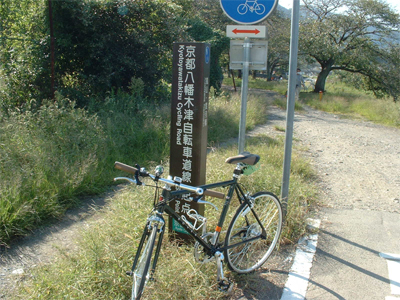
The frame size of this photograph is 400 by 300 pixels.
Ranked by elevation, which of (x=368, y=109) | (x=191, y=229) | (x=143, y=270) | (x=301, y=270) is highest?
(x=368, y=109)

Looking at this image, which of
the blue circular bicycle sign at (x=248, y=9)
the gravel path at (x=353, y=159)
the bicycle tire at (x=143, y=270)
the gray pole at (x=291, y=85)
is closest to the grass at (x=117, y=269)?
the bicycle tire at (x=143, y=270)

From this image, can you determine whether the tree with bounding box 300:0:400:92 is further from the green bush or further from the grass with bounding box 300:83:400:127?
the green bush

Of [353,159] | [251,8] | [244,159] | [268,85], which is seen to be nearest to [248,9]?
[251,8]

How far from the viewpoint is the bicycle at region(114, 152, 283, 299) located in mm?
2596

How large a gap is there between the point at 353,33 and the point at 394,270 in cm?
2149

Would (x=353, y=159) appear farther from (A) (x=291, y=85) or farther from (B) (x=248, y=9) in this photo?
(B) (x=248, y=9)

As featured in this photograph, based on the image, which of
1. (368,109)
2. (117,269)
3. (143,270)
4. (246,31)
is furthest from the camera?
(368,109)

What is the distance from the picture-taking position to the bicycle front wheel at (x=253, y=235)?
10.9 feet

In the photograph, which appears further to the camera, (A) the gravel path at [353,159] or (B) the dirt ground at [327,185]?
(A) the gravel path at [353,159]

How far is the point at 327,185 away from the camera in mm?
6047

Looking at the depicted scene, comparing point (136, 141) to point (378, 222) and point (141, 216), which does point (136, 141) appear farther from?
point (378, 222)

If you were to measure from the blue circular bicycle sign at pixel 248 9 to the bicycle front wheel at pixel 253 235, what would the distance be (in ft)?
6.01

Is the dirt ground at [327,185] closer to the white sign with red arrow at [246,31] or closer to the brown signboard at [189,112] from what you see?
the brown signboard at [189,112]

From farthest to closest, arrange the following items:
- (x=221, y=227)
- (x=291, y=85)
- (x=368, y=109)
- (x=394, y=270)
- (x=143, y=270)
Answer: (x=368, y=109) → (x=291, y=85) → (x=394, y=270) → (x=221, y=227) → (x=143, y=270)
